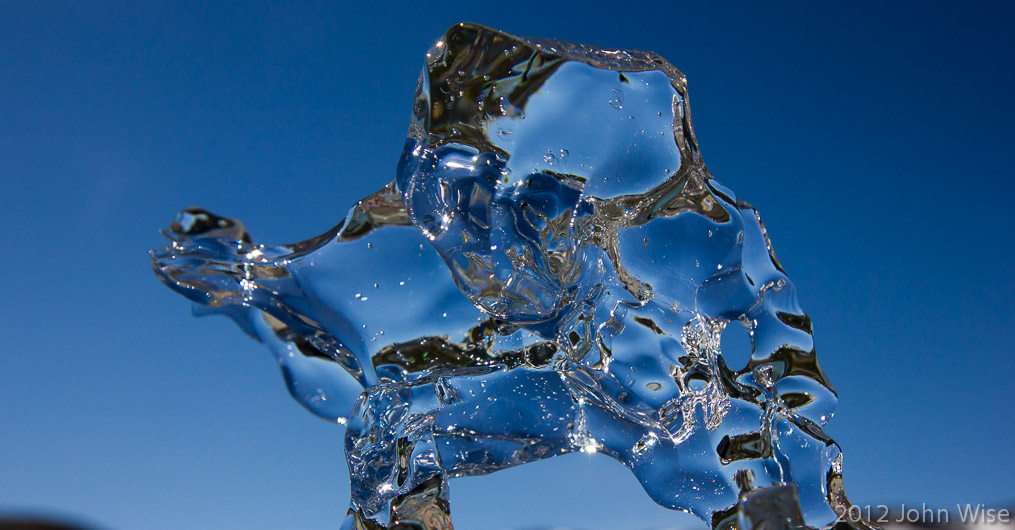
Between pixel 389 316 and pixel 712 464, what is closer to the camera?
pixel 712 464

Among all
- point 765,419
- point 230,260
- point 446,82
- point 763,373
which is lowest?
→ point 765,419

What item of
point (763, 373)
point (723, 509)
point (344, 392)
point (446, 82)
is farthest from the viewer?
point (344, 392)

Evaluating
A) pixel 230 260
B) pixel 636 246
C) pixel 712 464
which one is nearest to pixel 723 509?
pixel 712 464

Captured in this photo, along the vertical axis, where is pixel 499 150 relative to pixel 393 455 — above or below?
above

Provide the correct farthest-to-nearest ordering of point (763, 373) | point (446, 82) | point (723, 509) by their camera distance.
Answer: point (763, 373) < point (723, 509) < point (446, 82)

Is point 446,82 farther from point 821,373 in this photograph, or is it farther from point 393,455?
point 821,373

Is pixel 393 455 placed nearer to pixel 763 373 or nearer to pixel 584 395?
pixel 584 395
